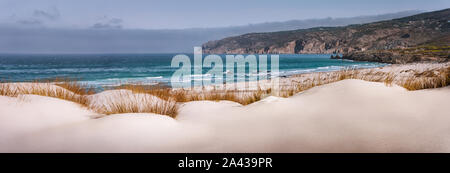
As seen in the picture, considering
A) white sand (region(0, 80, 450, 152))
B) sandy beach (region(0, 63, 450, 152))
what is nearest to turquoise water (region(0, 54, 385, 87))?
sandy beach (region(0, 63, 450, 152))

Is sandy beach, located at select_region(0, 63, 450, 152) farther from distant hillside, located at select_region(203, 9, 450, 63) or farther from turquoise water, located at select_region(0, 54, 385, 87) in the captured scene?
distant hillside, located at select_region(203, 9, 450, 63)

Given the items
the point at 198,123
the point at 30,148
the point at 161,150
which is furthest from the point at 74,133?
the point at 198,123

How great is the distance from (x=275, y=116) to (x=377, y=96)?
6.81ft

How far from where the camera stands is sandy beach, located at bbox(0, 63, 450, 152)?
3205 mm

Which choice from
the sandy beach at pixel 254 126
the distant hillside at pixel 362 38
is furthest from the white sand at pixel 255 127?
the distant hillside at pixel 362 38

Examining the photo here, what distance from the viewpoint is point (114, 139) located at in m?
3.35

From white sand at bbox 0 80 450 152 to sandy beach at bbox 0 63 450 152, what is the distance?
0.01 meters

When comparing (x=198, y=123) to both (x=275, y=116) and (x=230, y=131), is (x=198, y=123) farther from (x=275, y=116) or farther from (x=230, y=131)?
(x=275, y=116)

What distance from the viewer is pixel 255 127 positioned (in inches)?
155

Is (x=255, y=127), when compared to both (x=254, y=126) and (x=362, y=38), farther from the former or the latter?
(x=362, y=38)

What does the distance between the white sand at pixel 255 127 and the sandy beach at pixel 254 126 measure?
Answer: 11 mm
